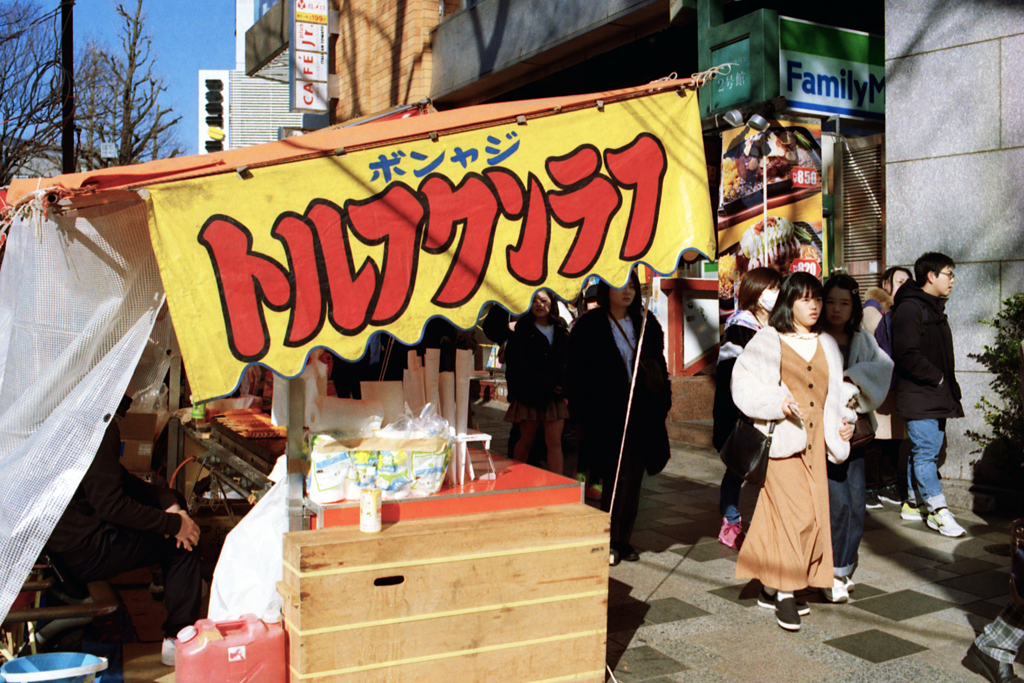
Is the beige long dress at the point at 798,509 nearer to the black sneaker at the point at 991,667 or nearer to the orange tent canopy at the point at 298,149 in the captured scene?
the black sneaker at the point at 991,667

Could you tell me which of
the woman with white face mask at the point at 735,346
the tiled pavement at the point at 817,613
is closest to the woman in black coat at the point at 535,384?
the tiled pavement at the point at 817,613

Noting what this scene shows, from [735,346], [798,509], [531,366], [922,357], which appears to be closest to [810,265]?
[922,357]

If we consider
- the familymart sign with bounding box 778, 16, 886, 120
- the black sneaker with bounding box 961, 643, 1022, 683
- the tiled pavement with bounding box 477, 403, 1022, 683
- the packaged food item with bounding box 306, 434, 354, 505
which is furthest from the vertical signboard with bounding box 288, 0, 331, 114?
the black sneaker with bounding box 961, 643, 1022, 683

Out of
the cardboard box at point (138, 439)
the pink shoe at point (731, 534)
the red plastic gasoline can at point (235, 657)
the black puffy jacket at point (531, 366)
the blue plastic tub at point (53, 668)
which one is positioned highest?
the black puffy jacket at point (531, 366)

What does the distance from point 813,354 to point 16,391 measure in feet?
13.3

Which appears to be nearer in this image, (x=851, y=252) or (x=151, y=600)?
(x=151, y=600)

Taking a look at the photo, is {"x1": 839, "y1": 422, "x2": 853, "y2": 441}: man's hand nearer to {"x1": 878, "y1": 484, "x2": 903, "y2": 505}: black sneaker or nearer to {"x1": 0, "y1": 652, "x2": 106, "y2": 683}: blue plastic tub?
A: {"x1": 878, "y1": 484, "x2": 903, "y2": 505}: black sneaker

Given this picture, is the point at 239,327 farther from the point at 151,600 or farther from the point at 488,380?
the point at 488,380

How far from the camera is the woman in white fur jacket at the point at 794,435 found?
186 inches

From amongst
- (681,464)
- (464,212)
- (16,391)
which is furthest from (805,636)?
(681,464)

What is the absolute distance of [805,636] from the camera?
15.3ft

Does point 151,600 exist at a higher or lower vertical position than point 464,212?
lower

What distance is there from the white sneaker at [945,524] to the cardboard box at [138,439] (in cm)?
621

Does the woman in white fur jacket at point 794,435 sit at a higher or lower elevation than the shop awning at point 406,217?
lower
